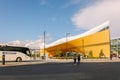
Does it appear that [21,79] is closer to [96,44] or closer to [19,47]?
[19,47]

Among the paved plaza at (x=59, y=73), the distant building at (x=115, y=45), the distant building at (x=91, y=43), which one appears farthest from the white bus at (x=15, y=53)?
the distant building at (x=115, y=45)

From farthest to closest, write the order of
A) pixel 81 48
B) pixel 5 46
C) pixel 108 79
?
pixel 81 48 < pixel 5 46 < pixel 108 79

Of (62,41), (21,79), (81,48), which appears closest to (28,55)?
(21,79)

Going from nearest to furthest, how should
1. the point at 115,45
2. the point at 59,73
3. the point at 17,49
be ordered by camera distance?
the point at 59,73, the point at 17,49, the point at 115,45

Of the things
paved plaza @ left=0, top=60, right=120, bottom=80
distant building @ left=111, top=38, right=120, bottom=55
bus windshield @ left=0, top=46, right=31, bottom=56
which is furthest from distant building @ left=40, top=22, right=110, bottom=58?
paved plaza @ left=0, top=60, right=120, bottom=80

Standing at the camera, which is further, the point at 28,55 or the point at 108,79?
the point at 28,55

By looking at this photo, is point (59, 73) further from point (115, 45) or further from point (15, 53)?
point (115, 45)

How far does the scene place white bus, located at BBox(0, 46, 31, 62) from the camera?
4684 cm

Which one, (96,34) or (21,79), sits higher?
(96,34)

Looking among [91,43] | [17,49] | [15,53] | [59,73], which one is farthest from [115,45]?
[59,73]

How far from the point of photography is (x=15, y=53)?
1873 inches

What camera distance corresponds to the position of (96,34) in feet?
351

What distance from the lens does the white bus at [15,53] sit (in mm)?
46844

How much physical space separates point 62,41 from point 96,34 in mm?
29150
